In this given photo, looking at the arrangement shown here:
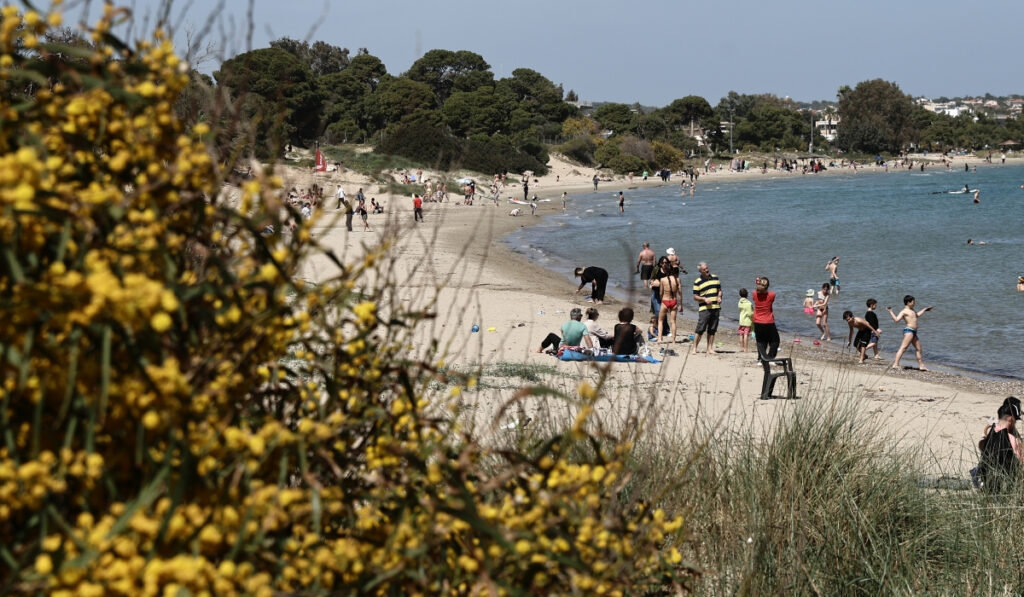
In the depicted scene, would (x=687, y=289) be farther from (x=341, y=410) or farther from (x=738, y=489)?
(x=341, y=410)

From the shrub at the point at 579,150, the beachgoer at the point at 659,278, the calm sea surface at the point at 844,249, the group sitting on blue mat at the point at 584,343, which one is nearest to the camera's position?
the group sitting on blue mat at the point at 584,343

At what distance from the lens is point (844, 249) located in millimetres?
42594

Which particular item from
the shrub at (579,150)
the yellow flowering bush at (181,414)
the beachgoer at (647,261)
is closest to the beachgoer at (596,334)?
the beachgoer at (647,261)

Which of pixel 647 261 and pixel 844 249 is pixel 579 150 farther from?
pixel 647 261

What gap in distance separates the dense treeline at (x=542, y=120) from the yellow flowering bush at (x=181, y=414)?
3066cm

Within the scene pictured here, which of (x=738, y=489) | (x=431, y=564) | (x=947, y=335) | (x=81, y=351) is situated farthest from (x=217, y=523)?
(x=947, y=335)

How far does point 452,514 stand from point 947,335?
888 inches

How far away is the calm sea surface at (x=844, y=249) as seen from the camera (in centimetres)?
2309

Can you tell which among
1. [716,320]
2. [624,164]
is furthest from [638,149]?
[716,320]

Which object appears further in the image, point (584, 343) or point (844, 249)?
point (844, 249)

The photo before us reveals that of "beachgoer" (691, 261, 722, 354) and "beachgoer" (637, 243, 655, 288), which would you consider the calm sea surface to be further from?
"beachgoer" (691, 261, 722, 354)

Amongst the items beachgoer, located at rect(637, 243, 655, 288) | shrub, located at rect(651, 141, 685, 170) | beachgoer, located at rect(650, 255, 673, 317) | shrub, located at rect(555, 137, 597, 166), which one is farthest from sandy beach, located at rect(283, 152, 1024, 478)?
shrub, located at rect(651, 141, 685, 170)

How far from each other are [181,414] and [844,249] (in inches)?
1702

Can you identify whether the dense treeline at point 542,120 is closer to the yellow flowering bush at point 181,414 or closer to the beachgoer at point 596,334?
the beachgoer at point 596,334
